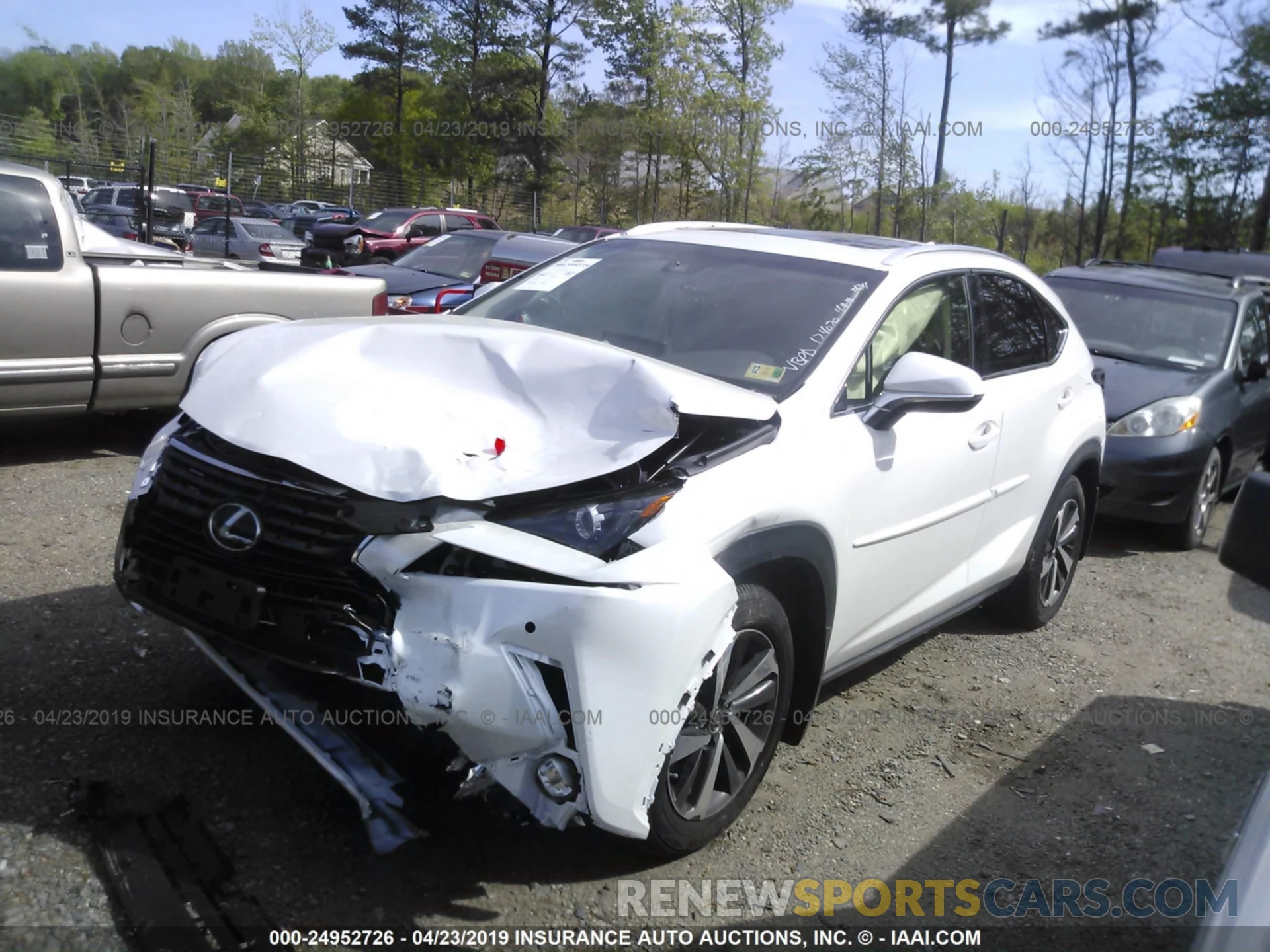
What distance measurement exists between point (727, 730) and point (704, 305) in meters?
1.53

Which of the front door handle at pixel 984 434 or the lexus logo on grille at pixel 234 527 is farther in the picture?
the front door handle at pixel 984 434

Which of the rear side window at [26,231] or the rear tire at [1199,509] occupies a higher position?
the rear side window at [26,231]

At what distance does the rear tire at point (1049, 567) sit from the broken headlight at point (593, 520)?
2.83 m

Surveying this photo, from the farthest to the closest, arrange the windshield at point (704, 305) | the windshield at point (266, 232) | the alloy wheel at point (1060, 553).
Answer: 1. the windshield at point (266, 232)
2. the alloy wheel at point (1060, 553)
3. the windshield at point (704, 305)

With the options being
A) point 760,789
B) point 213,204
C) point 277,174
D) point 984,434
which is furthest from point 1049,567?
point 277,174

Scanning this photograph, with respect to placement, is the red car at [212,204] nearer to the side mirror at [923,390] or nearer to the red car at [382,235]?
the red car at [382,235]

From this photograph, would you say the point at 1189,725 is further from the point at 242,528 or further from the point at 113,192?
the point at 113,192

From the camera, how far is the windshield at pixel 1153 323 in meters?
7.74

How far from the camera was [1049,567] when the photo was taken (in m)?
5.23

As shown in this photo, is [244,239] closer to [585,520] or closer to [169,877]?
[169,877]

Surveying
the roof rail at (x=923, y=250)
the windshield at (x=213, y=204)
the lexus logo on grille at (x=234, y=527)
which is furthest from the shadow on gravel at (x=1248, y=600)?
the windshield at (x=213, y=204)

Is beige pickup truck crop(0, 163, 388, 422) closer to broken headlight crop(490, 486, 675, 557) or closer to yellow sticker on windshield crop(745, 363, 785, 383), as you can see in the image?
yellow sticker on windshield crop(745, 363, 785, 383)

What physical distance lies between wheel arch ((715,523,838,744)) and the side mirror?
52 centimetres

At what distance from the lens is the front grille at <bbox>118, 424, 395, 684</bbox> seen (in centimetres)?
254
